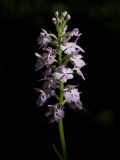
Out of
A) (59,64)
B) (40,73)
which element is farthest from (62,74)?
(40,73)

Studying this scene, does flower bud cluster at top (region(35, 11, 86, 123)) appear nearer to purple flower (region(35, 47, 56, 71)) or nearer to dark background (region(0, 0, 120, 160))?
purple flower (region(35, 47, 56, 71))

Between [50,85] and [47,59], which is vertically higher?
[47,59]

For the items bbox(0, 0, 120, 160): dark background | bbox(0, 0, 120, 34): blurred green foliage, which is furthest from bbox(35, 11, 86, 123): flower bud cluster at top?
bbox(0, 0, 120, 34): blurred green foliage

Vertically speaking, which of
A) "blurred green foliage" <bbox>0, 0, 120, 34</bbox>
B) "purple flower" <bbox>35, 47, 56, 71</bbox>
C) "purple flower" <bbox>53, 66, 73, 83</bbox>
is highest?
"blurred green foliage" <bbox>0, 0, 120, 34</bbox>

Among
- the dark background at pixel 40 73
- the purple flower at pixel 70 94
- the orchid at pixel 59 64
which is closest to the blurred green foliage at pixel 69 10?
the dark background at pixel 40 73

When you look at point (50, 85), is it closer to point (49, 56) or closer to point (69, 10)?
point (49, 56)

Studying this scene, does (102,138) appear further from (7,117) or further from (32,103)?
(7,117)

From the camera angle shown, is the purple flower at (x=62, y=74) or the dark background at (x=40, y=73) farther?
the dark background at (x=40, y=73)

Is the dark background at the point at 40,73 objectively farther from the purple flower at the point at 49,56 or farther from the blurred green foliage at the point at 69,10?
the purple flower at the point at 49,56
